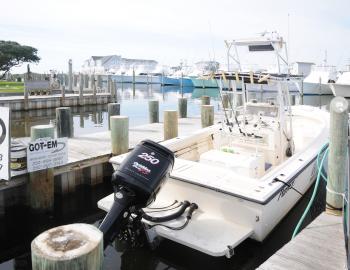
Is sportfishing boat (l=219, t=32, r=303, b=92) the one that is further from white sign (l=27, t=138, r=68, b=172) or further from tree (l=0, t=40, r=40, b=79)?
tree (l=0, t=40, r=40, b=79)

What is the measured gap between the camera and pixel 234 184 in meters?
4.63

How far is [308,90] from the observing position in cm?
3816

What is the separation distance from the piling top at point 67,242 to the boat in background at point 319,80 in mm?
38070

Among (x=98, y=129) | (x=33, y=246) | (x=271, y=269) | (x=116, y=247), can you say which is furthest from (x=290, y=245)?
(x=98, y=129)

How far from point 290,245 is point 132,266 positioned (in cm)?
237

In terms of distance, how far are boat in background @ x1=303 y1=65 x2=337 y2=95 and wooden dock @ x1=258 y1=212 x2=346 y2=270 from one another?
36.2 m

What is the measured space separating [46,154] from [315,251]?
4.36 m

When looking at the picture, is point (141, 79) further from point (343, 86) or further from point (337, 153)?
point (337, 153)

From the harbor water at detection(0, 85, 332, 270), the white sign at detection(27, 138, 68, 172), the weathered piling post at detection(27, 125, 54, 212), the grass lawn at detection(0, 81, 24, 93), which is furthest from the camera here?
the grass lawn at detection(0, 81, 24, 93)

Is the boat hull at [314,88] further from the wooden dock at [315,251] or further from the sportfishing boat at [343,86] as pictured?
the wooden dock at [315,251]

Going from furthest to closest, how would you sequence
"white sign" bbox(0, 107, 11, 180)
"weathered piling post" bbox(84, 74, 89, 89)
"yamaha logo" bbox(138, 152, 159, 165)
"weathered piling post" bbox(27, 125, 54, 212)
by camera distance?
"weathered piling post" bbox(84, 74, 89, 89), "weathered piling post" bbox(27, 125, 54, 212), "white sign" bbox(0, 107, 11, 180), "yamaha logo" bbox(138, 152, 159, 165)

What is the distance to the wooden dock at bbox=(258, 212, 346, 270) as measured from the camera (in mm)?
2945

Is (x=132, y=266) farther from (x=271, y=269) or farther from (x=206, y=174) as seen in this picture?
(x=271, y=269)

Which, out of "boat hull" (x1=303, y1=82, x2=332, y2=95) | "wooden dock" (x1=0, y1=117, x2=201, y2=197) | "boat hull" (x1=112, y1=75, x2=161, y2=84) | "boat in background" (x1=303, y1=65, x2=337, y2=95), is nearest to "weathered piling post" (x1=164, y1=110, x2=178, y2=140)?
"wooden dock" (x1=0, y1=117, x2=201, y2=197)
